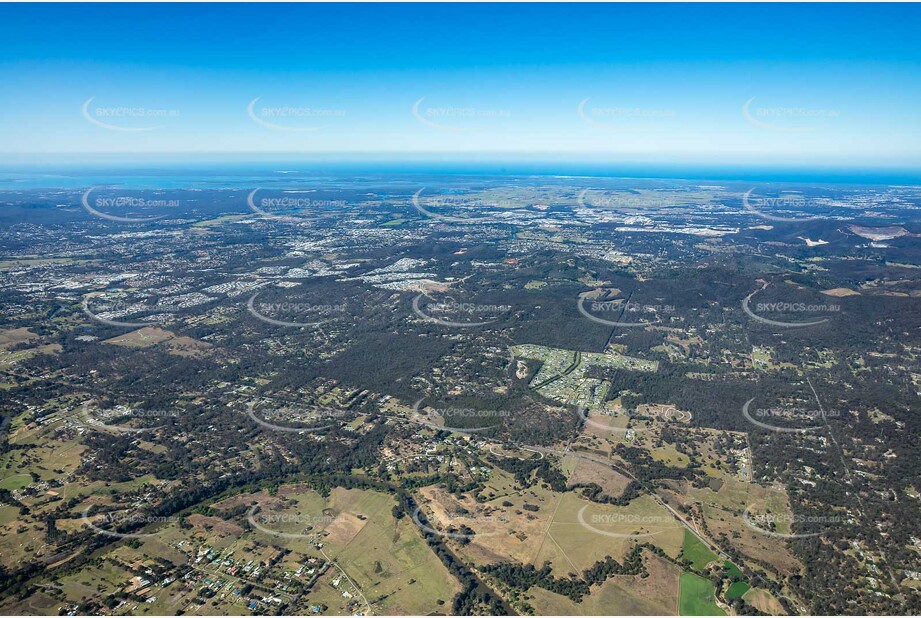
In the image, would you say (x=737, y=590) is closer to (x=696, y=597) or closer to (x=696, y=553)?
(x=696, y=597)

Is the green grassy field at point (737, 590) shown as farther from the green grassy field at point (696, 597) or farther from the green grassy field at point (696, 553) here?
the green grassy field at point (696, 553)

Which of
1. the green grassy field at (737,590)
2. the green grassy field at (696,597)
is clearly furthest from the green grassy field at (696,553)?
the green grassy field at (737,590)

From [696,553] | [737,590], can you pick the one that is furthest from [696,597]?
[696,553]

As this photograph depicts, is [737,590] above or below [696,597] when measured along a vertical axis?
above

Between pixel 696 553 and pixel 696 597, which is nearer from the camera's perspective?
pixel 696 597

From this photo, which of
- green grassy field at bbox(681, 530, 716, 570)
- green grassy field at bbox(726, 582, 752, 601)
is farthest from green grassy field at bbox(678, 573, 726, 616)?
green grassy field at bbox(681, 530, 716, 570)
